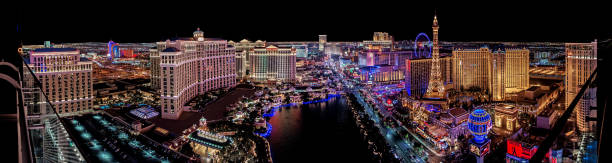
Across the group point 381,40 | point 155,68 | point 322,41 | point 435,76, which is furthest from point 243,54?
point 322,41

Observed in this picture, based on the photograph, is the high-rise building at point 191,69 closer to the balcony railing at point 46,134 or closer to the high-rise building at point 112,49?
the balcony railing at point 46,134

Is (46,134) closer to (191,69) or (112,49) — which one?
(191,69)

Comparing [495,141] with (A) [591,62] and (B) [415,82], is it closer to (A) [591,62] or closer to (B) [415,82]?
(A) [591,62]

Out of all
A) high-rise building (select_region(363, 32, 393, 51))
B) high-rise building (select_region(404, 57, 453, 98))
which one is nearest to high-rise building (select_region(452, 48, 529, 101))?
high-rise building (select_region(404, 57, 453, 98))

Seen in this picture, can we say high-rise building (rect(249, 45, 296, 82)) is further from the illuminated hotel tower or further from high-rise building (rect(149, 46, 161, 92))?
the illuminated hotel tower

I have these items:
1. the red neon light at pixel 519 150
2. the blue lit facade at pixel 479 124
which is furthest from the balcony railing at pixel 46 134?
the blue lit facade at pixel 479 124
